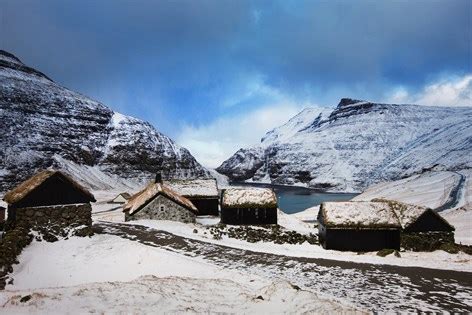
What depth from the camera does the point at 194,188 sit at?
189ft

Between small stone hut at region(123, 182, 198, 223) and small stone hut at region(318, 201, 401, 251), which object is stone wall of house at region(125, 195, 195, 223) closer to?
small stone hut at region(123, 182, 198, 223)

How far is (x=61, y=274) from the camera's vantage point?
23.1m

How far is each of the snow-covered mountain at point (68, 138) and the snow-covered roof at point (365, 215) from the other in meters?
116

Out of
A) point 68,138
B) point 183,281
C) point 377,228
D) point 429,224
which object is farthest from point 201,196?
point 68,138

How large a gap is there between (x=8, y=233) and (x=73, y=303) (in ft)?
53.7

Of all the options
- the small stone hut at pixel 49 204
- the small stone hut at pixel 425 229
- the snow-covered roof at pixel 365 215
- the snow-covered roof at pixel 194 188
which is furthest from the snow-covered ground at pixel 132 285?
the snow-covered roof at pixel 194 188

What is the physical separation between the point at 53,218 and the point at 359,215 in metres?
26.1

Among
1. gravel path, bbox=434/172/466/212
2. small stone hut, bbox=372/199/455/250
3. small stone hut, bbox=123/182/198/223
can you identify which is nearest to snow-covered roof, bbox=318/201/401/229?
small stone hut, bbox=372/199/455/250

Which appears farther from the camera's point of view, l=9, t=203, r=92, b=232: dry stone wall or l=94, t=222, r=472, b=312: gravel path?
l=9, t=203, r=92, b=232: dry stone wall

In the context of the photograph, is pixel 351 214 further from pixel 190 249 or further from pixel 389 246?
pixel 190 249

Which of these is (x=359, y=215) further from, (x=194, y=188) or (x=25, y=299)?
(x=25, y=299)

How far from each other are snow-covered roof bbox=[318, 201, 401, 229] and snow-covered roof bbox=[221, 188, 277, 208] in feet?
35.8

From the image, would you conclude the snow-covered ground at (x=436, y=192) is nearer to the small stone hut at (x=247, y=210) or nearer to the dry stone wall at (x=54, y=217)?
the small stone hut at (x=247, y=210)

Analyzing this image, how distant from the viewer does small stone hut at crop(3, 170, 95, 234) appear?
30.2 m
